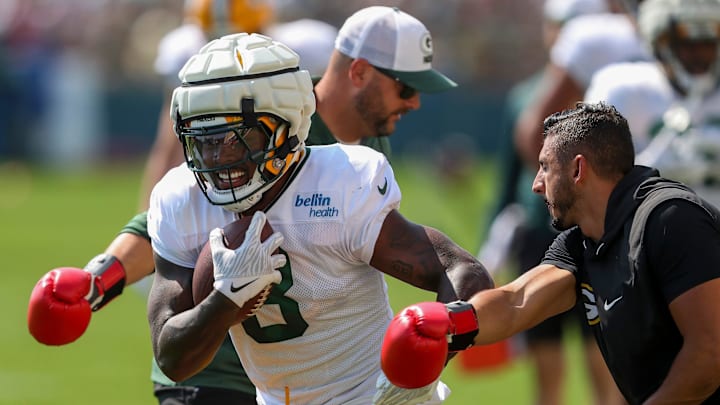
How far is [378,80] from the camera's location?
16.5 feet

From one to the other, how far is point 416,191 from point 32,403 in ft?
36.0

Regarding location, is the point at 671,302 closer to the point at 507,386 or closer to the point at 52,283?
the point at 52,283

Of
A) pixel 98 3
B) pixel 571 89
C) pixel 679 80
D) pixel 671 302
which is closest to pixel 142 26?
pixel 98 3

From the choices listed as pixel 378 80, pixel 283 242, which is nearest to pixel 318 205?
pixel 283 242

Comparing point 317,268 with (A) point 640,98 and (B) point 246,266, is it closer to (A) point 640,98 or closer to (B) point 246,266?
(B) point 246,266

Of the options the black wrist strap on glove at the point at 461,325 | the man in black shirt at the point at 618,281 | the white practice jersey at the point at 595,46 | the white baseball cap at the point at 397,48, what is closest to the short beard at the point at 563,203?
the man in black shirt at the point at 618,281

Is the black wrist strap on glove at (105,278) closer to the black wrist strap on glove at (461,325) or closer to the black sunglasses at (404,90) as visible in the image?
the black sunglasses at (404,90)

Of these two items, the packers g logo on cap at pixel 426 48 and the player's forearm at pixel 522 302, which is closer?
the player's forearm at pixel 522 302

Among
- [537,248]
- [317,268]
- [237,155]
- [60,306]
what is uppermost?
[237,155]

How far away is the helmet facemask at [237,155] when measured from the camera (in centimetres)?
396

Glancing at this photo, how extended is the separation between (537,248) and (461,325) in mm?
3925

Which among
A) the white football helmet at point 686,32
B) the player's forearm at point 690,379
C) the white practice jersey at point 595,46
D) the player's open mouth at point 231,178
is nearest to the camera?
the player's forearm at point 690,379

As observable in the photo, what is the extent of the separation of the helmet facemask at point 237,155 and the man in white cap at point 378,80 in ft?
3.06

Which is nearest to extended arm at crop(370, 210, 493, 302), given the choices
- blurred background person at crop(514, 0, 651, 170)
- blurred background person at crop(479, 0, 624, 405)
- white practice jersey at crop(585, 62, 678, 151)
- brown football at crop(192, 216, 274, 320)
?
brown football at crop(192, 216, 274, 320)
